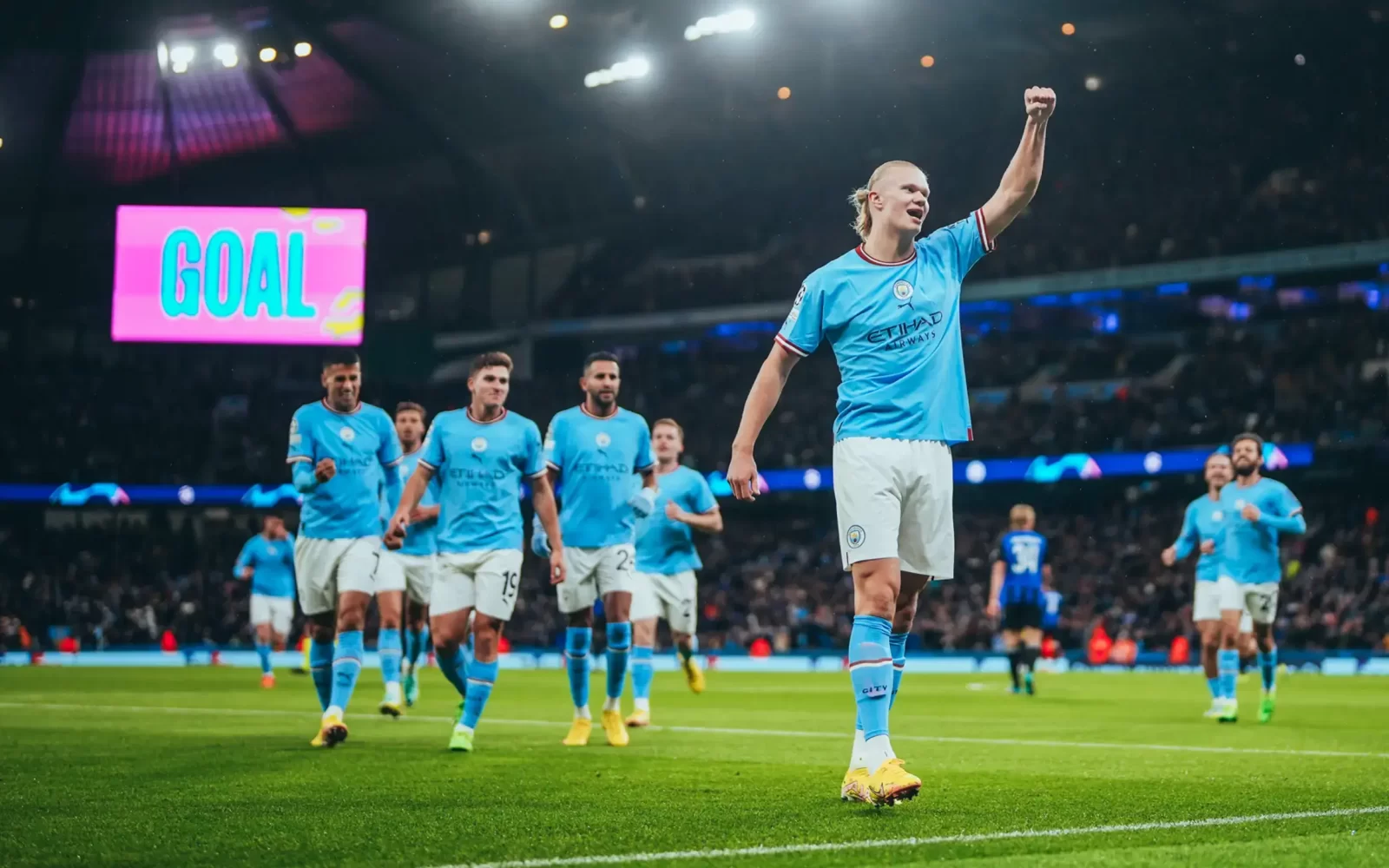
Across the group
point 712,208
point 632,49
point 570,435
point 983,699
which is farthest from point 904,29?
point 570,435

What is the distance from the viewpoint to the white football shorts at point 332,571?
10250mm

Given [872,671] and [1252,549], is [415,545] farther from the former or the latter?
[872,671]

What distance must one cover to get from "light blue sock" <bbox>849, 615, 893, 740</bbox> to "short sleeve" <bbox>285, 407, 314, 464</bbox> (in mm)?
5147

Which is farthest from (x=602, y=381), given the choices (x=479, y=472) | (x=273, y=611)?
(x=273, y=611)

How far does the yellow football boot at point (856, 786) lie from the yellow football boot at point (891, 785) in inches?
4.1

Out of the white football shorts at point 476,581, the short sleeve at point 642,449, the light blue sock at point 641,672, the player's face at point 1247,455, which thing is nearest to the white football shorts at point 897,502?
the white football shorts at point 476,581

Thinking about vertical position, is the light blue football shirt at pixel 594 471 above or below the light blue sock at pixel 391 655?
above

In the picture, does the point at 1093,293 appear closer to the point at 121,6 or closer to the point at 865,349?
the point at 121,6

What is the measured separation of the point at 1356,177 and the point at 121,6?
2818 cm

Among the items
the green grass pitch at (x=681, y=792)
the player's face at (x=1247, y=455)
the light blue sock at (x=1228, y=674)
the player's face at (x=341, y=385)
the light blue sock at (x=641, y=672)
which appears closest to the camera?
the green grass pitch at (x=681, y=792)

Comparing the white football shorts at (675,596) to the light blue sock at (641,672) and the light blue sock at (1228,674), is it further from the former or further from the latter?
the light blue sock at (1228,674)

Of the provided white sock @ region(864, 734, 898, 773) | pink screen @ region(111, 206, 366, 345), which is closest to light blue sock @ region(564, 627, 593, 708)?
white sock @ region(864, 734, 898, 773)

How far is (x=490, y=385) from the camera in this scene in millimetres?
9742

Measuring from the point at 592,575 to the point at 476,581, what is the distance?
1249mm
